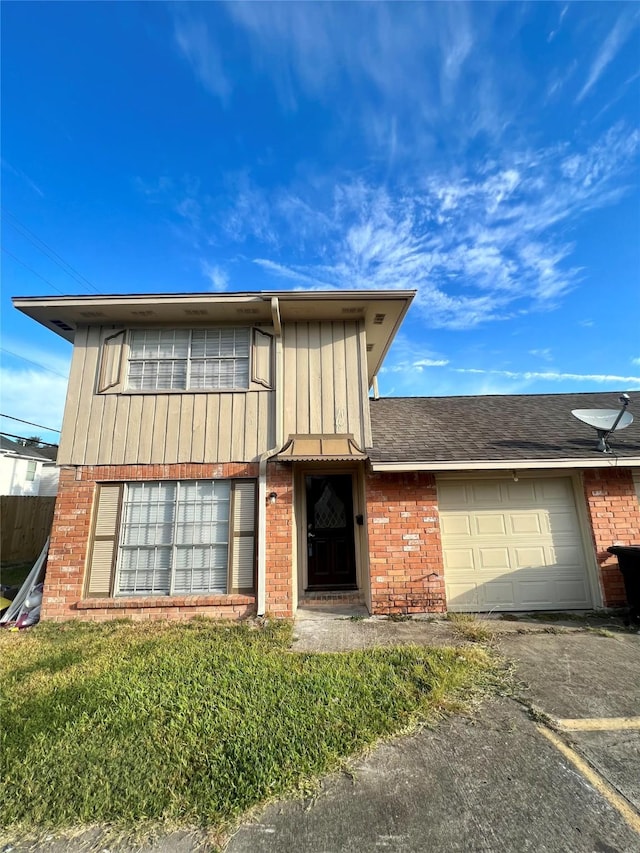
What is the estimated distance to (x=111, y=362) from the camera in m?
6.84

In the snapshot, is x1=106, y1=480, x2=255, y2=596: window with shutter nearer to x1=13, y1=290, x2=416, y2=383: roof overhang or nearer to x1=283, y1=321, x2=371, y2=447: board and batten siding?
x1=283, y1=321, x2=371, y2=447: board and batten siding

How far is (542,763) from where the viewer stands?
2.53 metres

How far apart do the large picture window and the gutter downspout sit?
22.9 inches

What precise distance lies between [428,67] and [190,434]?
7600 millimetres

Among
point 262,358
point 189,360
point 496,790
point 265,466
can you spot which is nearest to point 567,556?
point 496,790

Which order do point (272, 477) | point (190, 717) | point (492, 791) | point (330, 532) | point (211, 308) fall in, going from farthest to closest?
1. point (330, 532)
2. point (211, 308)
3. point (272, 477)
4. point (190, 717)
5. point (492, 791)

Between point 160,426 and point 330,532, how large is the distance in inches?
151

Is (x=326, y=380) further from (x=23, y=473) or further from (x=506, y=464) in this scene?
(x=23, y=473)

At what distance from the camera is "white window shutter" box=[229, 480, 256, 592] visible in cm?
604

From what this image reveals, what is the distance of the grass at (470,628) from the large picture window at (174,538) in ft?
11.4

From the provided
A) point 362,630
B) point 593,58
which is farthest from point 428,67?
point 362,630

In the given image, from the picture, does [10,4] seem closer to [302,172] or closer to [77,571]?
[302,172]

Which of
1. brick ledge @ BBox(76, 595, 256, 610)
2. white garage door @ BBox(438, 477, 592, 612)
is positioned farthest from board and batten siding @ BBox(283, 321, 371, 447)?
brick ledge @ BBox(76, 595, 256, 610)

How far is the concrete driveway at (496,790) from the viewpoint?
77.3 inches
